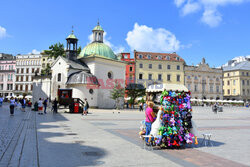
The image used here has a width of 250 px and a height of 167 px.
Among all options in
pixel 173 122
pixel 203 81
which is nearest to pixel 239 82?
pixel 203 81

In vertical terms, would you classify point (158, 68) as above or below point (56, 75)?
above

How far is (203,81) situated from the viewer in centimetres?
7450

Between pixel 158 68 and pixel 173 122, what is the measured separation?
202 ft

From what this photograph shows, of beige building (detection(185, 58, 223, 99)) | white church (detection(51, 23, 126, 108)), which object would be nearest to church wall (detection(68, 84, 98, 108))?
white church (detection(51, 23, 126, 108))

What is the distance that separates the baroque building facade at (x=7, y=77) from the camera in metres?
81.1

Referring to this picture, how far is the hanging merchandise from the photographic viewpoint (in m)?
8.16

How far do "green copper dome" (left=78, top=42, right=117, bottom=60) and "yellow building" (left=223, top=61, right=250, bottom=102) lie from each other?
2310 inches

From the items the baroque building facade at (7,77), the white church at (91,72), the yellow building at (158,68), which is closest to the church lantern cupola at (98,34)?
the white church at (91,72)

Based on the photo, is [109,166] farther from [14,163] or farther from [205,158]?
[205,158]

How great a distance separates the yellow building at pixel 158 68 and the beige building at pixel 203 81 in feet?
12.9

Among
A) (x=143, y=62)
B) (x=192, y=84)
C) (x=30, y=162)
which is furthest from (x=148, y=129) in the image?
(x=192, y=84)

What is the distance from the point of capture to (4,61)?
83.9 meters

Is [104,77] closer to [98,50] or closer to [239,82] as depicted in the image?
[98,50]

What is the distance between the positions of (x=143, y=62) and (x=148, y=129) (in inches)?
2357
